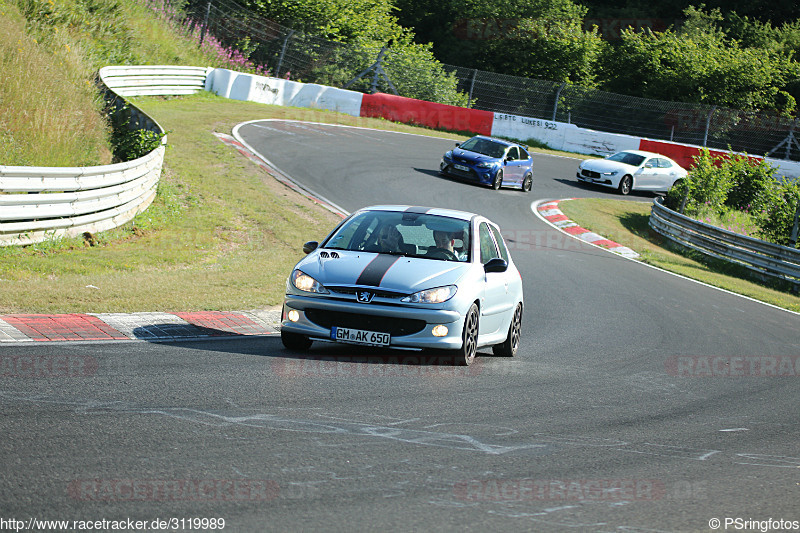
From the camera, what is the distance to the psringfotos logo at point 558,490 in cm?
496

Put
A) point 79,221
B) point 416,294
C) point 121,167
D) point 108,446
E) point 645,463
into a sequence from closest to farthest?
point 108,446 < point 645,463 < point 416,294 < point 79,221 < point 121,167

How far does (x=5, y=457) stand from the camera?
15.7 ft

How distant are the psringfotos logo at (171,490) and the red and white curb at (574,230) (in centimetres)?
1895

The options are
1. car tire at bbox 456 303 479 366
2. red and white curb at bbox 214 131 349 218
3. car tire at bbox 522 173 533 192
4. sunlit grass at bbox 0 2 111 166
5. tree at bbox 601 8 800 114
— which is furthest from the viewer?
tree at bbox 601 8 800 114

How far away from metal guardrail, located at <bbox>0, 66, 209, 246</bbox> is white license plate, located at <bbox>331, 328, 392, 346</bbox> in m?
6.02

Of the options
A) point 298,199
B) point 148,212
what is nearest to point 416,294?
point 148,212

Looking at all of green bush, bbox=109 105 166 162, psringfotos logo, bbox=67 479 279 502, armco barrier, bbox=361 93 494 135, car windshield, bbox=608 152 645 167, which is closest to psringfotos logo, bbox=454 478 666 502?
psringfotos logo, bbox=67 479 279 502

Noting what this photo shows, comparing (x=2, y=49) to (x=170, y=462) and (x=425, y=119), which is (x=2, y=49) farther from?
(x=425, y=119)

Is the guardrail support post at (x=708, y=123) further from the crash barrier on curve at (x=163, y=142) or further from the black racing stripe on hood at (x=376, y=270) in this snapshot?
the black racing stripe on hood at (x=376, y=270)

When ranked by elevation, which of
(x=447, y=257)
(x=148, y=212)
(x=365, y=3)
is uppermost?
(x=365, y=3)

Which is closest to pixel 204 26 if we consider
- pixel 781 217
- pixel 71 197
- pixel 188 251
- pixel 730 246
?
pixel 730 246

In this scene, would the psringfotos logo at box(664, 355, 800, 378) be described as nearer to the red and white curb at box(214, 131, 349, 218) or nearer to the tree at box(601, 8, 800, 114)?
the red and white curb at box(214, 131, 349, 218)

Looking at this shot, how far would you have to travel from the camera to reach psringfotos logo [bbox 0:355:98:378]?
6.72 meters

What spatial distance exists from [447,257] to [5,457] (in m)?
5.30
